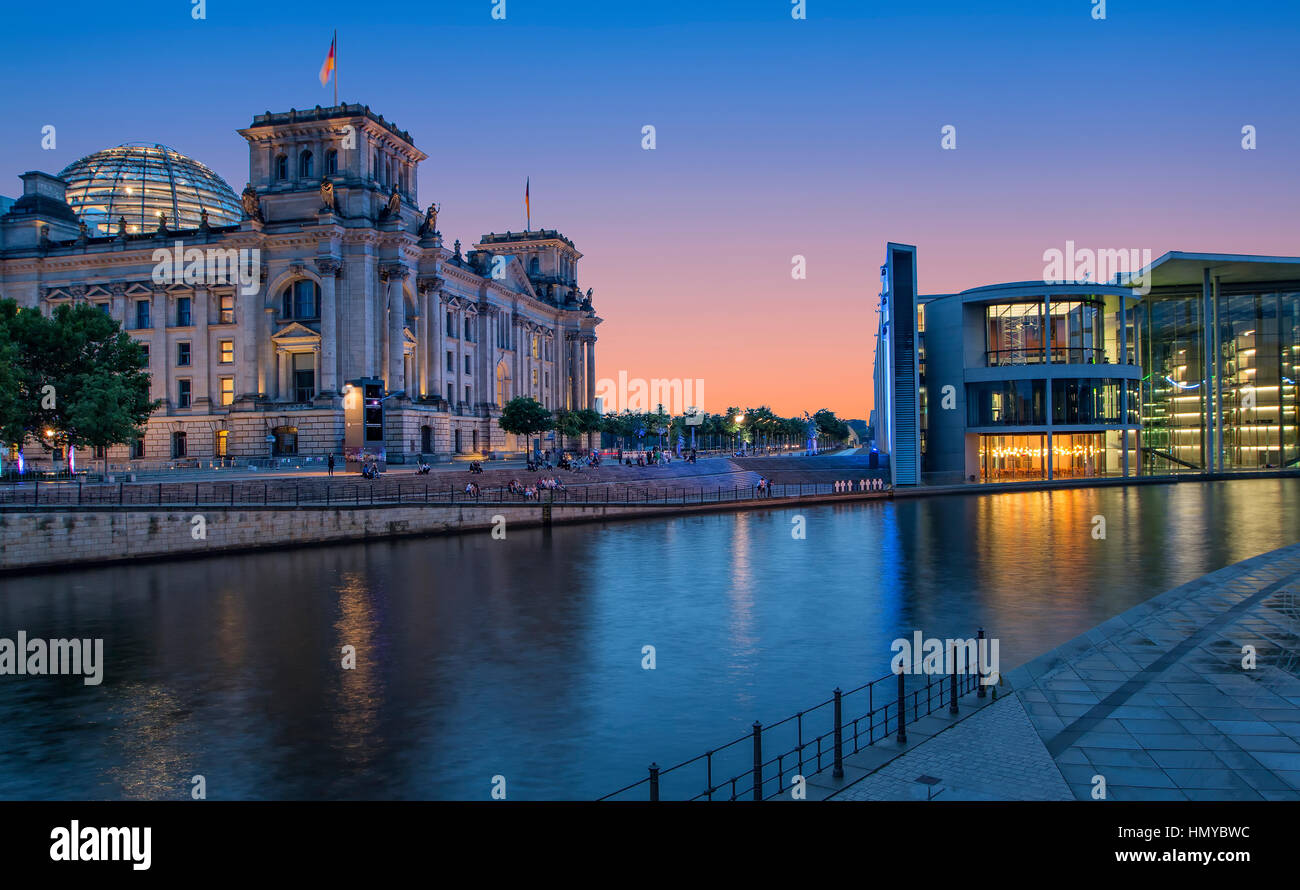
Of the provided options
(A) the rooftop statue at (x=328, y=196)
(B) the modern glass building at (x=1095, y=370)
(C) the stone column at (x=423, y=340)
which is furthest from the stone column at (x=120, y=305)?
(B) the modern glass building at (x=1095, y=370)

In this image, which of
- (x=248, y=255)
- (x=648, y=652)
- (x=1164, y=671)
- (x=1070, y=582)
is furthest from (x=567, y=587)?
(x=248, y=255)

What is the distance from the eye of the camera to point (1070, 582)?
30.2m

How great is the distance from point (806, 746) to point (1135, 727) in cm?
505

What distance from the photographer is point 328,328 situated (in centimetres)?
7356

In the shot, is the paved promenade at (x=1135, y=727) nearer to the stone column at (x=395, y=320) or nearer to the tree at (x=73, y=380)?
the tree at (x=73, y=380)

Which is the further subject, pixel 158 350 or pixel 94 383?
pixel 158 350

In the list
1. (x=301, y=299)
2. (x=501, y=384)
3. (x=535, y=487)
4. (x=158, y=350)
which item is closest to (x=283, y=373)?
(x=301, y=299)

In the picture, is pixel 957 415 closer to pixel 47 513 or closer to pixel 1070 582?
pixel 1070 582

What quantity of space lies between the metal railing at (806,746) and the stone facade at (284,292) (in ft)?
202

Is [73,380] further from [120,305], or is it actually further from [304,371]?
[120,305]

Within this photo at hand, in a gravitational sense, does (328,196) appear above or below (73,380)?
above

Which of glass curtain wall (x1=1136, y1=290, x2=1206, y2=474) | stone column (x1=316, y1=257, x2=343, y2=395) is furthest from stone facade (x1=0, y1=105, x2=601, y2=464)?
glass curtain wall (x1=1136, y1=290, x2=1206, y2=474)

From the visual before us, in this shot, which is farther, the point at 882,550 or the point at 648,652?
the point at 882,550
